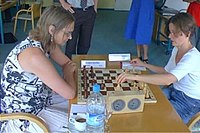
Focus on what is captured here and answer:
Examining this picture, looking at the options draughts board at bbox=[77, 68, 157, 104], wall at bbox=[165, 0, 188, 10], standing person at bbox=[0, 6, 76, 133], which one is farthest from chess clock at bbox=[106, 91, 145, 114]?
wall at bbox=[165, 0, 188, 10]

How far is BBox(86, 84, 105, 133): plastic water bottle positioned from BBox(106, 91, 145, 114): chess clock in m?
0.05

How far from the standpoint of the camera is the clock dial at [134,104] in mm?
1466

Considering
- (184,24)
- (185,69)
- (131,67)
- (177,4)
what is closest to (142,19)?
(131,67)

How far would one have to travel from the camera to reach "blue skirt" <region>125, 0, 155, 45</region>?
3783mm

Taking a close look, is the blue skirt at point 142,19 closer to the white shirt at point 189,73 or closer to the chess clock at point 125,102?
the white shirt at point 189,73

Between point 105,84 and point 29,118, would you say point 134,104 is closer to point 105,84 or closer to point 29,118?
point 105,84

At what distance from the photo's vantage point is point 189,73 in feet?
6.14

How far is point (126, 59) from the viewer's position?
2.16 m

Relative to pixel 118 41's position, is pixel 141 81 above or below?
above

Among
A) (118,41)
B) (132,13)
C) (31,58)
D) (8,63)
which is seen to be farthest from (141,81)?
(118,41)

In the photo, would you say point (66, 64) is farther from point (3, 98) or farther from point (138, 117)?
point (138, 117)

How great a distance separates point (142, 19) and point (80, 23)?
2.93 feet

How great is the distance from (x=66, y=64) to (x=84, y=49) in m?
1.50

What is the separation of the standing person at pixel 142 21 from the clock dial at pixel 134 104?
7.63 ft
